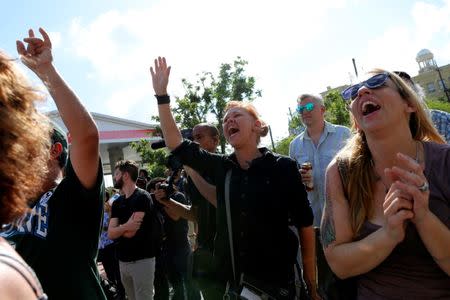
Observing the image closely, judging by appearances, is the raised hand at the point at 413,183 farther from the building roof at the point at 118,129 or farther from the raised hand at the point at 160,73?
the building roof at the point at 118,129

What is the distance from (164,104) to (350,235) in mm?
1678

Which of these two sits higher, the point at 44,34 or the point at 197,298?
the point at 44,34

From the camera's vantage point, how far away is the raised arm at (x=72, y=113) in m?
1.96

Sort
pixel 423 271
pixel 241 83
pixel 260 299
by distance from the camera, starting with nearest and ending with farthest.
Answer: pixel 423 271
pixel 260 299
pixel 241 83

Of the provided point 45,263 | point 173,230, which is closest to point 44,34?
point 45,263

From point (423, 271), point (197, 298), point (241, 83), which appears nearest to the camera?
point (423, 271)

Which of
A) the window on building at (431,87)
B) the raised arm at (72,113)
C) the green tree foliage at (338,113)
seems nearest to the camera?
the raised arm at (72,113)

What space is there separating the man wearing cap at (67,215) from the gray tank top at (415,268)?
133 centimetres

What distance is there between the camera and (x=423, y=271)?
186cm

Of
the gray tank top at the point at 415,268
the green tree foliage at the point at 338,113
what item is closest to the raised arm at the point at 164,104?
the gray tank top at the point at 415,268

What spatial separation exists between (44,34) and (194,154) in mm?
1260

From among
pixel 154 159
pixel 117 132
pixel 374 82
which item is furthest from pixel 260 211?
pixel 117 132

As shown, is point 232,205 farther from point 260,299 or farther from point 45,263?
point 45,263

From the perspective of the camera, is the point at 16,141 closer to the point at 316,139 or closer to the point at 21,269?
the point at 21,269
